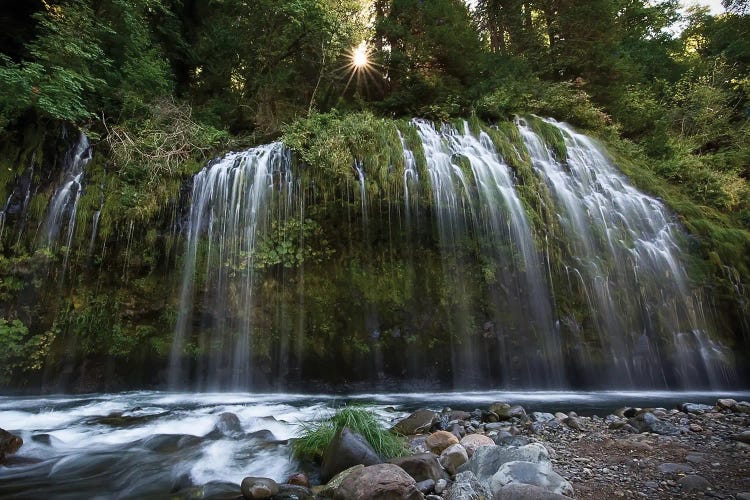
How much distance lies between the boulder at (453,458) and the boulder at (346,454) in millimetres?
551

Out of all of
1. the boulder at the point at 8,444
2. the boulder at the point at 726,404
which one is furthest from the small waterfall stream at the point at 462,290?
the boulder at the point at 8,444

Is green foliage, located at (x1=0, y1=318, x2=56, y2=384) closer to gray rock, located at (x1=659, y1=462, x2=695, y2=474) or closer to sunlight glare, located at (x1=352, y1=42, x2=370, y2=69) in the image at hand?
gray rock, located at (x1=659, y1=462, x2=695, y2=474)

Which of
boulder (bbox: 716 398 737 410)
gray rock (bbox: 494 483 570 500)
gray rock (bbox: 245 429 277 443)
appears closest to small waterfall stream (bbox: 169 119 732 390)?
boulder (bbox: 716 398 737 410)

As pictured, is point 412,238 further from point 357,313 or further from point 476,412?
point 476,412

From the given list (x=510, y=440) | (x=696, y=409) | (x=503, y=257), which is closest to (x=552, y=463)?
(x=510, y=440)

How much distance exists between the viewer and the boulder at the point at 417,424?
4.39 m

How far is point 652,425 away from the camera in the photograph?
4176mm

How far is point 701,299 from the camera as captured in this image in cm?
731

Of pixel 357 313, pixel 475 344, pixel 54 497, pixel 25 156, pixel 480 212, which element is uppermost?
pixel 25 156

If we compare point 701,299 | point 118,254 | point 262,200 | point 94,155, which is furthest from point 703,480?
point 94,155

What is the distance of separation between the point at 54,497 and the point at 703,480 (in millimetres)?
4949

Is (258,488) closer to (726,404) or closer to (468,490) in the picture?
(468,490)

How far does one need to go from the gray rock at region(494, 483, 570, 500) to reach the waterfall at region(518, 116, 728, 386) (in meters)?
5.26

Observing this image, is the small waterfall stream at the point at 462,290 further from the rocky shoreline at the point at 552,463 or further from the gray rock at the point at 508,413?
the rocky shoreline at the point at 552,463
